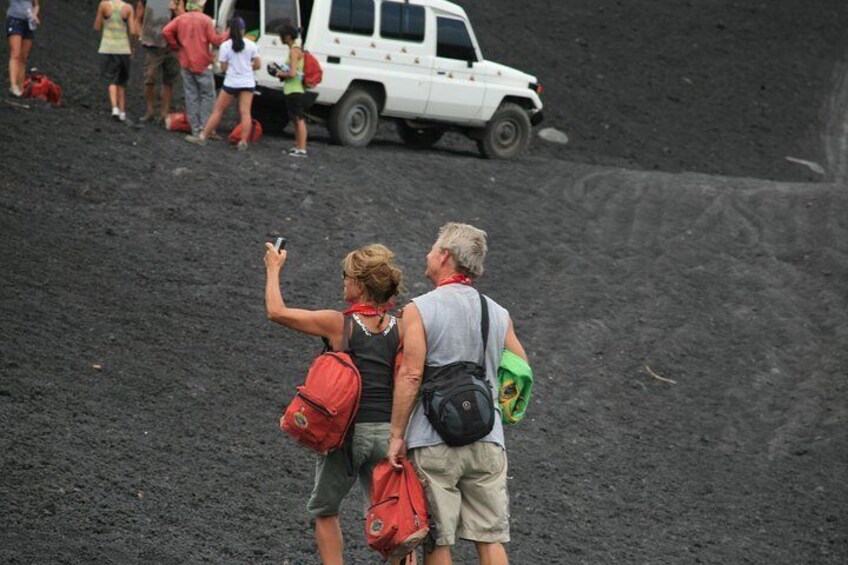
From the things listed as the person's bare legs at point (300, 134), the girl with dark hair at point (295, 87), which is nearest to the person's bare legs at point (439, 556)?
the girl with dark hair at point (295, 87)

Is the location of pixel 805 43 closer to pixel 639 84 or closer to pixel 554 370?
pixel 639 84

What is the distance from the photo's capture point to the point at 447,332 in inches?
222

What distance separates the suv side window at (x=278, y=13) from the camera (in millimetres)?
15859

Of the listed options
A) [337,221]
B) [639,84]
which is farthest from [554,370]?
[639,84]

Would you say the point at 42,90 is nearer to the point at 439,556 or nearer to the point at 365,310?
the point at 365,310

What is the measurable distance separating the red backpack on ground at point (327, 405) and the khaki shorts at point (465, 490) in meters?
0.34

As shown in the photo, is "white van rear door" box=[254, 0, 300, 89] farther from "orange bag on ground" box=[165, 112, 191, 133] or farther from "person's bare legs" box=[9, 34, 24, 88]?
"person's bare legs" box=[9, 34, 24, 88]

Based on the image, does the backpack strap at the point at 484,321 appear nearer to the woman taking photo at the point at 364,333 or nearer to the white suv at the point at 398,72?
the woman taking photo at the point at 364,333

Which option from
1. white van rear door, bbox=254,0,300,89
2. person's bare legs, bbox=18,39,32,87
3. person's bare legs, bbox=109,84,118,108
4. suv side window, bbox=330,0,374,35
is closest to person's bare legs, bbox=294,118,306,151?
white van rear door, bbox=254,0,300,89

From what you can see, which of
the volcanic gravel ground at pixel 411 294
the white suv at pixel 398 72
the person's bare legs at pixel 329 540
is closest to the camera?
the person's bare legs at pixel 329 540

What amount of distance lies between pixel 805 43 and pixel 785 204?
45.1ft

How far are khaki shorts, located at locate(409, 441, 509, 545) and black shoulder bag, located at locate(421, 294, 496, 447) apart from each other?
0.09 metres

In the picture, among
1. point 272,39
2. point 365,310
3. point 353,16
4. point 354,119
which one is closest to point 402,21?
point 353,16

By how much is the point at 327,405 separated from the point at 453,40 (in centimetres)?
1267
